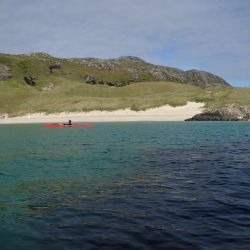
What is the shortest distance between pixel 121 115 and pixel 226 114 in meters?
33.7

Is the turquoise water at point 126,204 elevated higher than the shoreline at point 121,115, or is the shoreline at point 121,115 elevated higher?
the shoreline at point 121,115

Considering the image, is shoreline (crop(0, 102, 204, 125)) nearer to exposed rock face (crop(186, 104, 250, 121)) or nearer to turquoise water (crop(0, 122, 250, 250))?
exposed rock face (crop(186, 104, 250, 121))

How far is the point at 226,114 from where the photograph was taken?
125 m

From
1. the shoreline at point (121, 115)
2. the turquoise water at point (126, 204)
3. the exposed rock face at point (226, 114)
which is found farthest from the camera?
the shoreline at point (121, 115)

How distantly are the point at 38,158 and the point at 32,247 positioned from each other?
83.2ft

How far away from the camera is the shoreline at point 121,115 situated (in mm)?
132000

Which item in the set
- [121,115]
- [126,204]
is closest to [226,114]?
[121,115]

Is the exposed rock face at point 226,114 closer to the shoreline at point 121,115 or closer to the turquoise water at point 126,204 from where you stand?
the shoreline at point 121,115

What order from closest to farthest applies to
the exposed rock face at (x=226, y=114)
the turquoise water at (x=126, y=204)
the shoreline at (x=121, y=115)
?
the turquoise water at (x=126, y=204) < the exposed rock face at (x=226, y=114) < the shoreline at (x=121, y=115)

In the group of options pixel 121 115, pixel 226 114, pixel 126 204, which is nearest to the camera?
pixel 126 204

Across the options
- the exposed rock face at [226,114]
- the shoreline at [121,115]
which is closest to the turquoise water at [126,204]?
the exposed rock face at [226,114]

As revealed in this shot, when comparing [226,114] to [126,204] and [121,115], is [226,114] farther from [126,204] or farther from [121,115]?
[126,204]

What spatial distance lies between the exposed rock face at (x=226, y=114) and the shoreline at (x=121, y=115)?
256 inches

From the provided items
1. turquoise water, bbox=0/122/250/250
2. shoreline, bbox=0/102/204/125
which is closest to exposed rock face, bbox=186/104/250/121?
shoreline, bbox=0/102/204/125
